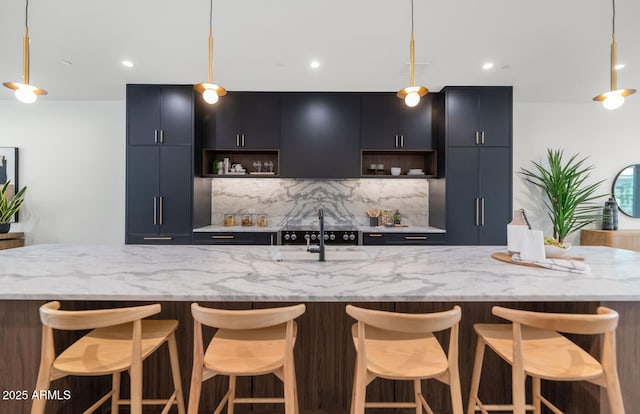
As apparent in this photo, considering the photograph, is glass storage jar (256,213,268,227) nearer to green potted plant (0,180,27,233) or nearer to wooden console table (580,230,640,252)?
green potted plant (0,180,27,233)

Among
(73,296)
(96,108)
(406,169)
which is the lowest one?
(73,296)

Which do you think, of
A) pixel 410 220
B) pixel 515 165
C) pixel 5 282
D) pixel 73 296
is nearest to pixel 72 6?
pixel 5 282

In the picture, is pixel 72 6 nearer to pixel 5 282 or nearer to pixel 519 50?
pixel 5 282

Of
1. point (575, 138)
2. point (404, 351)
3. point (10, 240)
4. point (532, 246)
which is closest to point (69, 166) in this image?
point (10, 240)

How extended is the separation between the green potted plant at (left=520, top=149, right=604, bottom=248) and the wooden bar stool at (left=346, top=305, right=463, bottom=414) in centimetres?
352

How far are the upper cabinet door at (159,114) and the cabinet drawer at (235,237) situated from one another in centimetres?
116

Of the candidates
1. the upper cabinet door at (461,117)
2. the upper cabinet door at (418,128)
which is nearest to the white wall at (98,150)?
the upper cabinet door at (461,117)

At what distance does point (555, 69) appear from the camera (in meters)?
3.25

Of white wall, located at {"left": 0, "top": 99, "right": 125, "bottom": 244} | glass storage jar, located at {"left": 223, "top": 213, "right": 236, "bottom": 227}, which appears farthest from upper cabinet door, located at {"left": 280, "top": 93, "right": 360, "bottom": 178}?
white wall, located at {"left": 0, "top": 99, "right": 125, "bottom": 244}

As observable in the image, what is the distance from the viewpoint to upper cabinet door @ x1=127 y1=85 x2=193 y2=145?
11.9ft

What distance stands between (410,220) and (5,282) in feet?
13.2

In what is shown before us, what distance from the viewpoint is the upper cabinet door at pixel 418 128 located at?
3883mm

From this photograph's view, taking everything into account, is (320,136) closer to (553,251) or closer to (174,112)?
(174,112)

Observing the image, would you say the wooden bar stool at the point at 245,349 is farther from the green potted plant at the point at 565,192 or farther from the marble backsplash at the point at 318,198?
the green potted plant at the point at 565,192
